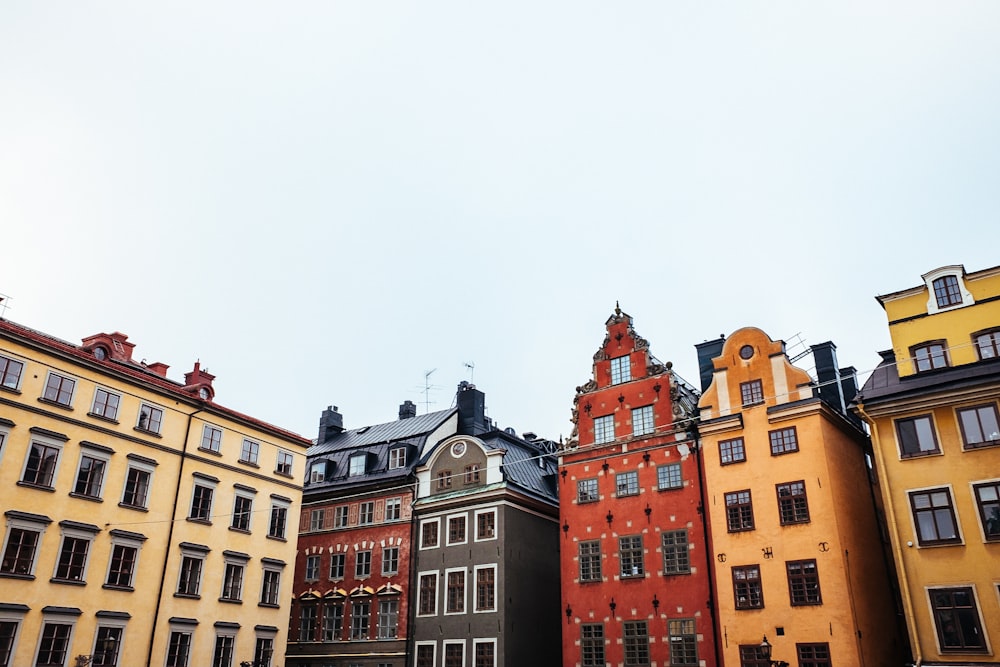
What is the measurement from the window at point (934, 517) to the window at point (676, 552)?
9.17m

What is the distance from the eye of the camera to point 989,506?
26.5 metres

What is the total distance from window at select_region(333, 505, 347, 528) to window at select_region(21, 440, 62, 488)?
17370 millimetres

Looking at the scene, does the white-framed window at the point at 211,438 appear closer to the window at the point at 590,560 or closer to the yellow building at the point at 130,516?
the yellow building at the point at 130,516

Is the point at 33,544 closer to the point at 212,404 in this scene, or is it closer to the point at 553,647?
the point at 212,404

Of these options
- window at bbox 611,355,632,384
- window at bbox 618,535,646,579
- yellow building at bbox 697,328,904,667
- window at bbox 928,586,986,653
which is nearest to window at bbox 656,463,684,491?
yellow building at bbox 697,328,904,667

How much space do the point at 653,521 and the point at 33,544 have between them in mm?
26338

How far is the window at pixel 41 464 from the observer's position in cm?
3262

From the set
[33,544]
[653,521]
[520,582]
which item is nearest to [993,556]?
[653,521]

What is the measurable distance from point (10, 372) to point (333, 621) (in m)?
21.7

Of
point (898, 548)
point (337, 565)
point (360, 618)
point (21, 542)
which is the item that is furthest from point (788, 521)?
point (21, 542)

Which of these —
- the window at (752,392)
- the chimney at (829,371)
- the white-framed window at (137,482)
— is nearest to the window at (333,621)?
the white-framed window at (137,482)

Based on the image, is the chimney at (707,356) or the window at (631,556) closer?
the window at (631,556)

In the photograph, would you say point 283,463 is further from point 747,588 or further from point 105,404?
point 747,588

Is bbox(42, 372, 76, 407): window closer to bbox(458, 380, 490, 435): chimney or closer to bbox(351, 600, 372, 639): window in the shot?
bbox(351, 600, 372, 639): window
